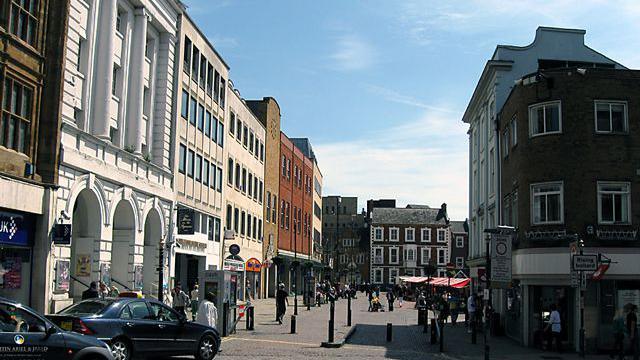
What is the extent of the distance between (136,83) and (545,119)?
16.8 metres

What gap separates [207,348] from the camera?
18.0 m

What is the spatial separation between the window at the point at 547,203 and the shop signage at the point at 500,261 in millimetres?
7306

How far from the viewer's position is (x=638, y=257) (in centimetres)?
2447

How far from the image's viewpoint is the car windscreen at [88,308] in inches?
614

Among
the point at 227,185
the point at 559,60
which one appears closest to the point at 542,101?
the point at 559,60

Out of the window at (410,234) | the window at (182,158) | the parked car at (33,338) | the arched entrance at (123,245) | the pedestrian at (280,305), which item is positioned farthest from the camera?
the window at (410,234)

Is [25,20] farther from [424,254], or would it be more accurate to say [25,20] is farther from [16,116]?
[424,254]

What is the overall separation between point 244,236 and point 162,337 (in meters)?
35.4

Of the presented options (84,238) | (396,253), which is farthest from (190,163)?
(396,253)

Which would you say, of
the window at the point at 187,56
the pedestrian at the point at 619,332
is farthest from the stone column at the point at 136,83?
the pedestrian at the point at 619,332

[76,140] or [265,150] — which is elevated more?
[265,150]

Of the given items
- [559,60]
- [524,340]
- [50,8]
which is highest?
[559,60]

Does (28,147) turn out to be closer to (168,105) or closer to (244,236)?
(168,105)

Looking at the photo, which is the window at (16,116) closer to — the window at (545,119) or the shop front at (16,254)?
the shop front at (16,254)
